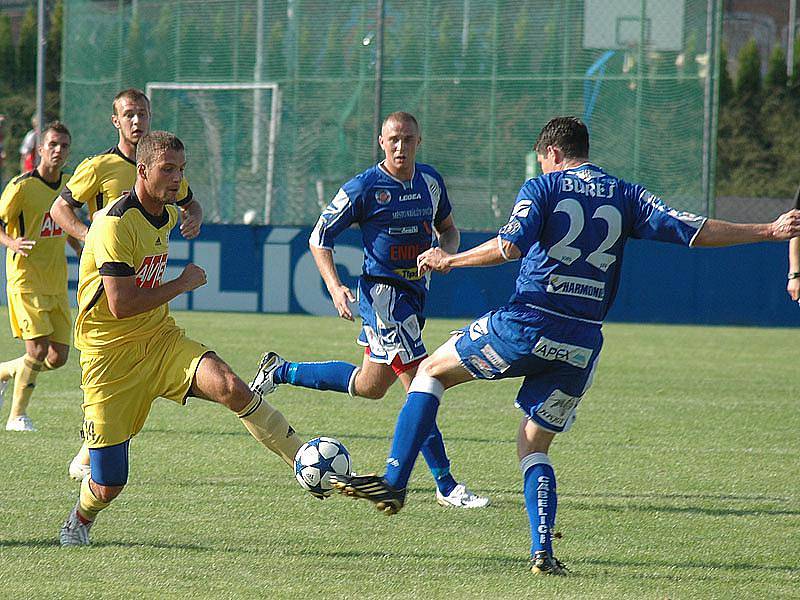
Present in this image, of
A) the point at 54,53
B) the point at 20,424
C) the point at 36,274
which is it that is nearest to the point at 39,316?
the point at 36,274

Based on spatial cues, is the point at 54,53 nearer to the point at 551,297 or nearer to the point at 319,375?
the point at 319,375

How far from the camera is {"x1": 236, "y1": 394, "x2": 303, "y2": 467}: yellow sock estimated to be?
5801 millimetres

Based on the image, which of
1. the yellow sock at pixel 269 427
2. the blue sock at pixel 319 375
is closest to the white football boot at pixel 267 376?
the blue sock at pixel 319 375

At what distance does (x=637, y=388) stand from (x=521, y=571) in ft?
21.2

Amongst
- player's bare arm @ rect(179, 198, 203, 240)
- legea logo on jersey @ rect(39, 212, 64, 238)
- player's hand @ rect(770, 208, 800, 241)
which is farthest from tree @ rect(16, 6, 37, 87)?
player's hand @ rect(770, 208, 800, 241)

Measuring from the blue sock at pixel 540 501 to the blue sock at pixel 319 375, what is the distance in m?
2.54

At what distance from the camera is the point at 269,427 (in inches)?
230

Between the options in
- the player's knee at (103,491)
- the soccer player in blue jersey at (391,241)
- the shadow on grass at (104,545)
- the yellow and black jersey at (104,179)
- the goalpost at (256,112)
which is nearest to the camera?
the player's knee at (103,491)

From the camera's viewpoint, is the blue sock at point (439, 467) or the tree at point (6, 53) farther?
the tree at point (6, 53)

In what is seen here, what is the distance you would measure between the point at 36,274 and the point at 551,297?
5029mm

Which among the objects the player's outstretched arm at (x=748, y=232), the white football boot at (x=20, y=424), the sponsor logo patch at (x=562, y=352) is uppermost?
the player's outstretched arm at (x=748, y=232)

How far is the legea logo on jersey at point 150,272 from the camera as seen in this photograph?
5.68m

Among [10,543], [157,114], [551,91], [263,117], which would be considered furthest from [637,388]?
[157,114]

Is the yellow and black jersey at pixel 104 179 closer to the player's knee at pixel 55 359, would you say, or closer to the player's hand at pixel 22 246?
the player's hand at pixel 22 246
